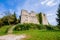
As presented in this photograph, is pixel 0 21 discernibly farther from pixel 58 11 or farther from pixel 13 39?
pixel 13 39

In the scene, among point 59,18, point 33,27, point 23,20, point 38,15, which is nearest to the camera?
point 33,27

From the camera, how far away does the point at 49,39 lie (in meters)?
19.2

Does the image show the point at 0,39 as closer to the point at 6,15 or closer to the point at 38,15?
the point at 38,15

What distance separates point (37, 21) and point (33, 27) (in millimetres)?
13008

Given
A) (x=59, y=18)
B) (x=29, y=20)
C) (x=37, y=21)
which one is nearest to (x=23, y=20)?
(x=29, y=20)

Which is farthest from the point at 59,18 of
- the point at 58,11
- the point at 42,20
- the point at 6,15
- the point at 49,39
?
the point at 49,39

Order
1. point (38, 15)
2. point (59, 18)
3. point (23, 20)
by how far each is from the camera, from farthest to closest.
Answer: point (59, 18)
point (38, 15)
point (23, 20)

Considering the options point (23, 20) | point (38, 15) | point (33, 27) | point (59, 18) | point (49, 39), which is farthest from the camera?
point (59, 18)

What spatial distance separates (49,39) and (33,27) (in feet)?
70.7

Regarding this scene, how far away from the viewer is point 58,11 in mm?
59750

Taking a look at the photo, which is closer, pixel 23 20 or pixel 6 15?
pixel 23 20

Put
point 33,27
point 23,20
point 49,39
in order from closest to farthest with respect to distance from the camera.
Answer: point 49,39, point 33,27, point 23,20

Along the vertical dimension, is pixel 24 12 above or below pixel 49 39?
above

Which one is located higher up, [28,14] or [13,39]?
[28,14]
